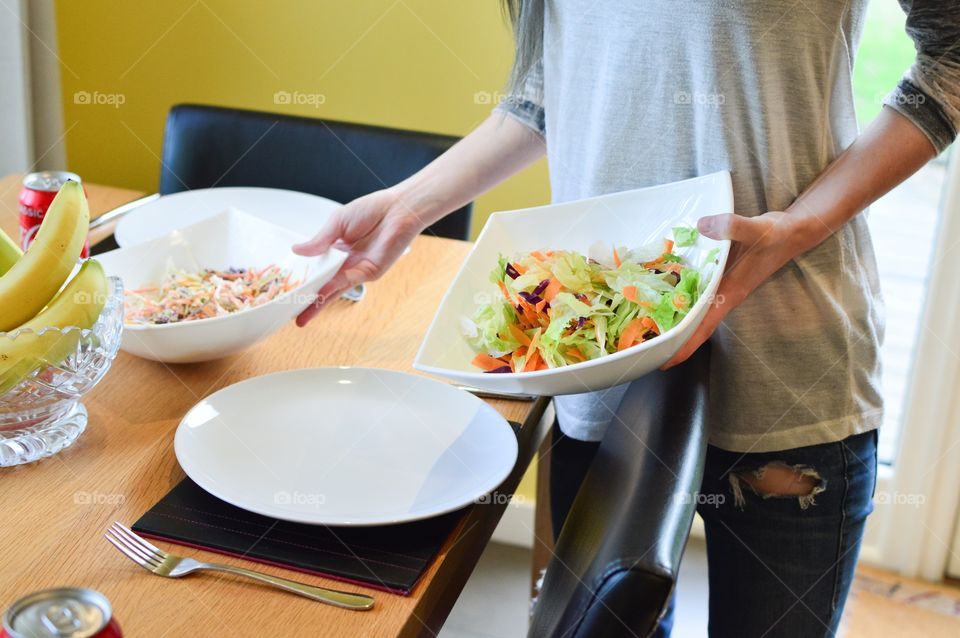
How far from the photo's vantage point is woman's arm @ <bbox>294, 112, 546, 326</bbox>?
3.88ft

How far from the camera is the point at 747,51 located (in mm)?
957

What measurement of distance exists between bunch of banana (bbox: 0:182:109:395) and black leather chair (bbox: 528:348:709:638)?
1.57ft

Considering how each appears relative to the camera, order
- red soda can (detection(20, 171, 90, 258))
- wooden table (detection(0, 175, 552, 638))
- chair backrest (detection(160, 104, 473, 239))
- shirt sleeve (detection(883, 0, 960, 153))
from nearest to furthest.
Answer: wooden table (detection(0, 175, 552, 638)), shirt sleeve (detection(883, 0, 960, 153)), red soda can (detection(20, 171, 90, 258)), chair backrest (detection(160, 104, 473, 239))

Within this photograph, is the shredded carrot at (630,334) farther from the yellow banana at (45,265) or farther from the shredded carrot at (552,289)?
the yellow banana at (45,265)

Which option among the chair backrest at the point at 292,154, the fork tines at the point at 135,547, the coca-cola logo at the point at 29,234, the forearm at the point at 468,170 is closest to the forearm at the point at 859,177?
the forearm at the point at 468,170

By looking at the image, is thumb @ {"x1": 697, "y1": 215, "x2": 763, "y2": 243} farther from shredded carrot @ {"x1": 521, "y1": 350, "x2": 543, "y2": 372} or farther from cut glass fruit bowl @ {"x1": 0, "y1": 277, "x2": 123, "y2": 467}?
cut glass fruit bowl @ {"x1": 0, "y1": 277, "x2": 123, "y2": 467}

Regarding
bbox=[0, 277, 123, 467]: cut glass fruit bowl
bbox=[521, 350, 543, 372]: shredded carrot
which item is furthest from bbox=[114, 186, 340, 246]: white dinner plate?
bbox=[521, 350, 543, 372]: shredded carrot

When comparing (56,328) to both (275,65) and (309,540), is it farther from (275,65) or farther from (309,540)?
(275,65)

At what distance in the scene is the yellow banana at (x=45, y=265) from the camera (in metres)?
0.90

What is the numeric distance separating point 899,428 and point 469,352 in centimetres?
146

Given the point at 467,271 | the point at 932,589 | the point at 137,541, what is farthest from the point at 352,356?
the point at 932,589

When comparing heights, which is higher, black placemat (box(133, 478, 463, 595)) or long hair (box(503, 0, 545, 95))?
long hair (box(503, 0, 545, 95))

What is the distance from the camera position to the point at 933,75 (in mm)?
970

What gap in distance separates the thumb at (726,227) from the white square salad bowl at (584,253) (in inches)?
0.7
